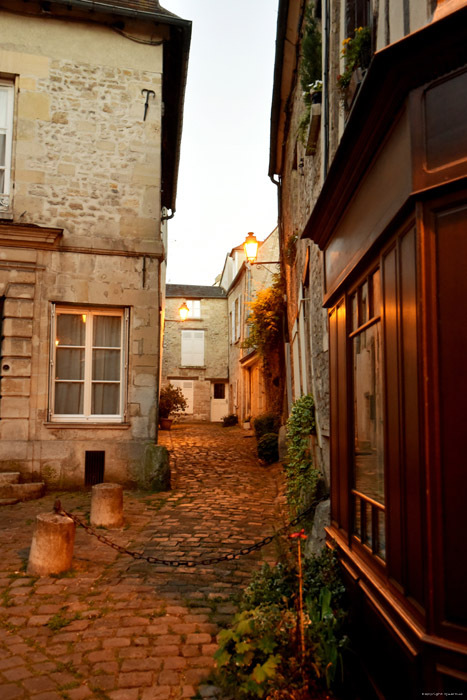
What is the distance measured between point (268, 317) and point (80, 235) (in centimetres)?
597

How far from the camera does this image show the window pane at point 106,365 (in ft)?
27.8

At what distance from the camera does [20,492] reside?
7406 millimetres

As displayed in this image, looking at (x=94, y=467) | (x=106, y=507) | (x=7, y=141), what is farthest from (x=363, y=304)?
(x=7, y=141)

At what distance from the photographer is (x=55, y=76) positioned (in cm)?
A: 859

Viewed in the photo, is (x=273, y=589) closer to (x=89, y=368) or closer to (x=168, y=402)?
(x=89, y=368)

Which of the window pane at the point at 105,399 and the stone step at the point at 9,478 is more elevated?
the window pane at the point at 105,399

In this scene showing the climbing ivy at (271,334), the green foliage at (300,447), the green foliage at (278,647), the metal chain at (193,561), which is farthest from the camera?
the climbing ivy at (271,334)

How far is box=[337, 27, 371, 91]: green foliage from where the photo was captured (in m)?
3.99

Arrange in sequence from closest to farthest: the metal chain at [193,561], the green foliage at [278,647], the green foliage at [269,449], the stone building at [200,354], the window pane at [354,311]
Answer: the green foliage at [278,647], the window pane at [354,311], the metal chain at [193,561], the green foliage at [269,449], the stone building at [200,354]

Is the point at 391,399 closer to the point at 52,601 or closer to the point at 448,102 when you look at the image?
the point at 448,102

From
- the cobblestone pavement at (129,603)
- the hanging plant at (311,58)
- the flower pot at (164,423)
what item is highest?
the hanging plant at (311,58)

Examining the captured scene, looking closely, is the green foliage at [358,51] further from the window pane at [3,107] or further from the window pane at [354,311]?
the window pane at [3,107]

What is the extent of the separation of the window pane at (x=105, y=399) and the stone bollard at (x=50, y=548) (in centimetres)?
392

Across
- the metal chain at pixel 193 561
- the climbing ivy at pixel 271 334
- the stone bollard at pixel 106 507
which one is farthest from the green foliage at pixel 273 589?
the climbing ivy at pixel 271 334
